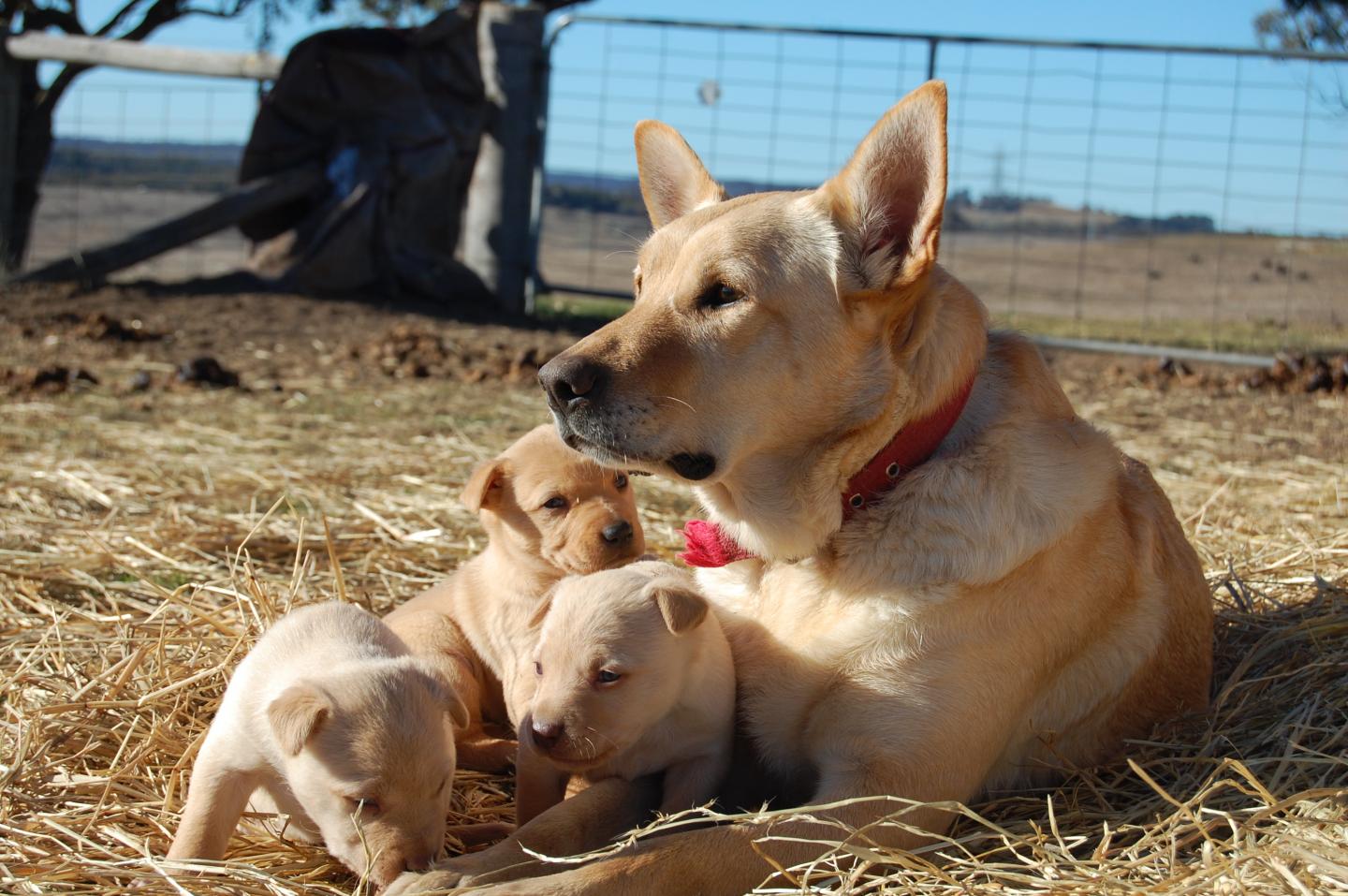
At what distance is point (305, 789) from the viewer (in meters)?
2.76

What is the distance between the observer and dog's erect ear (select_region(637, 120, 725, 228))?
367cm

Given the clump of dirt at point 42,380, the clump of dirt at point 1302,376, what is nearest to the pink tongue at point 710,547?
the clump of dirt at point 42,380

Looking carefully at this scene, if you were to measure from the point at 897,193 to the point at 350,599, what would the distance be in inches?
96.2

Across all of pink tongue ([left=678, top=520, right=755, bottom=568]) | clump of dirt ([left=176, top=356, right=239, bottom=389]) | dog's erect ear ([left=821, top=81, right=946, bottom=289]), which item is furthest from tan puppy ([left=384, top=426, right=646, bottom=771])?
clump of dirt ([left=176, top=356, right=239, bottom=389])

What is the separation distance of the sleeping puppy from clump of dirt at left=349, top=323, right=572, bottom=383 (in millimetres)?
6145

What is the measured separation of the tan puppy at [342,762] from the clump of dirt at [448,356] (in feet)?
20.6

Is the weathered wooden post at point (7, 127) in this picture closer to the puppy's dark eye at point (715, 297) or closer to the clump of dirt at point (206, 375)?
the clump of dirt at point (206, 375)

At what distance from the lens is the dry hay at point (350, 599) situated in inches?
104

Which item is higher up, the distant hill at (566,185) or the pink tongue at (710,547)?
the distant hill at (566,185)

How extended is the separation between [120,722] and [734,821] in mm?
1696

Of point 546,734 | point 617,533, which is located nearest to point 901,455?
point 617,533

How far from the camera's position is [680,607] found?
2867 mm

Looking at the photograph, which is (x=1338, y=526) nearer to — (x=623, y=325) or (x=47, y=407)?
(x=623, y=325)

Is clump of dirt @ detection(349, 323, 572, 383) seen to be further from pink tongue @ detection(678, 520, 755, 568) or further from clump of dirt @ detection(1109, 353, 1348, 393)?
pink tongue @ detection(678, 520, 755, 568)
